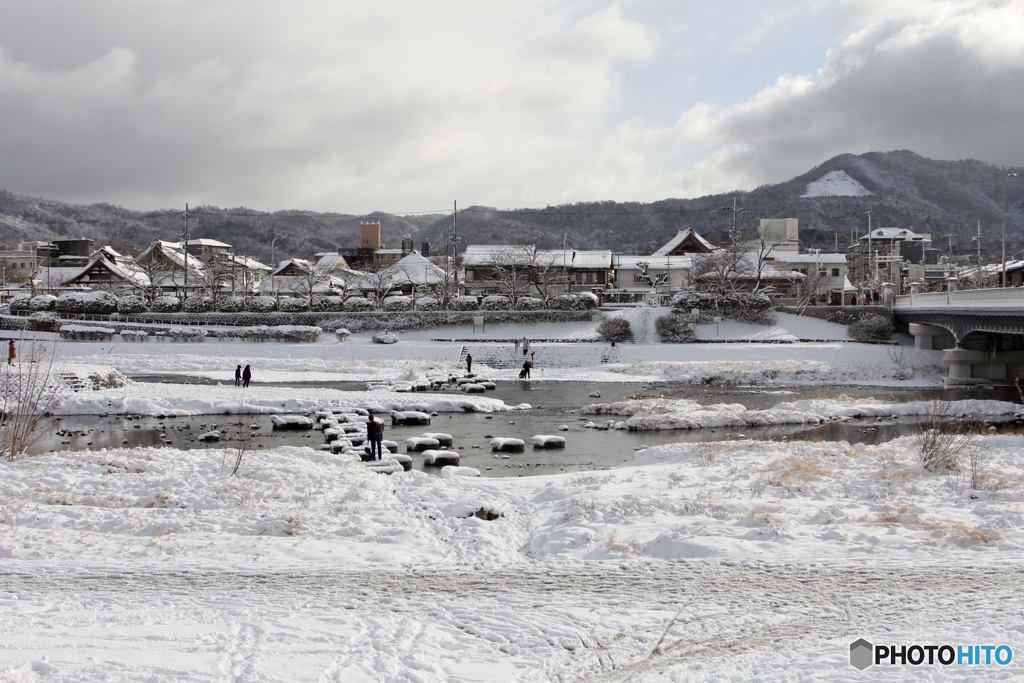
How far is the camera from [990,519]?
12180 millimetres

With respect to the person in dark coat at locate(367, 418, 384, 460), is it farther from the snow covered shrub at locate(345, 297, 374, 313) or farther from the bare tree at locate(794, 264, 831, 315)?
the bare tree at locate(794, 264, 831, 315)

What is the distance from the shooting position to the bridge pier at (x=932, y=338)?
145ft

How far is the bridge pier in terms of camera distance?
44.2 m

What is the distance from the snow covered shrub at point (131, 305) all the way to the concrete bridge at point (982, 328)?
53.3m

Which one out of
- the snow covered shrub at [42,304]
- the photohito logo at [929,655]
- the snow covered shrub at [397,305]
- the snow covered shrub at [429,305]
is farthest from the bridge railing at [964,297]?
the snow covered shrub at [42,304]

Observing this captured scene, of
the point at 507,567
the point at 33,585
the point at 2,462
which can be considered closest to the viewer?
the point at 33,585

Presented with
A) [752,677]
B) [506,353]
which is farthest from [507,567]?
[506,353]

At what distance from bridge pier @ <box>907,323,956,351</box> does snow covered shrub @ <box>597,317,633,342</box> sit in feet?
55.1

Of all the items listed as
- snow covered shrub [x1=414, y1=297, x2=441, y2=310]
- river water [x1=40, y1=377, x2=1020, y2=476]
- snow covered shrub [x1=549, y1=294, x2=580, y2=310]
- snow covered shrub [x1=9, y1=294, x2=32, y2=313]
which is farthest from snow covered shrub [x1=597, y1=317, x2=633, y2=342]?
snow covered shrub [x1=9, y1=294, x2=32, y2=313]

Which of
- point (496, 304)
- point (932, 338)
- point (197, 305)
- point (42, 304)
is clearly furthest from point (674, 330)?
point (42, 304)

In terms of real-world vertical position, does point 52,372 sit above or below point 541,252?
below

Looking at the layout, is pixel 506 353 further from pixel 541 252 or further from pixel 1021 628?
pixel 1021 628

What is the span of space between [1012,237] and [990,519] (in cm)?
18100

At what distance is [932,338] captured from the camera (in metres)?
44.7
